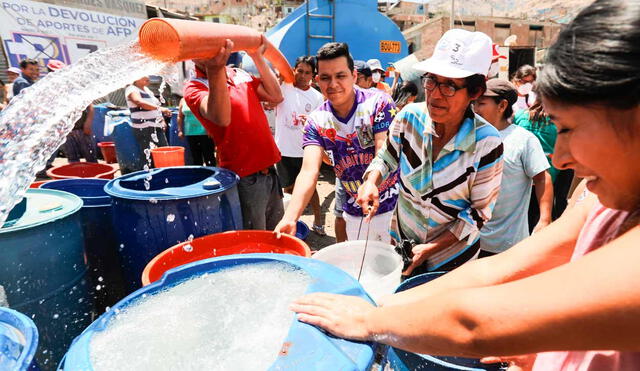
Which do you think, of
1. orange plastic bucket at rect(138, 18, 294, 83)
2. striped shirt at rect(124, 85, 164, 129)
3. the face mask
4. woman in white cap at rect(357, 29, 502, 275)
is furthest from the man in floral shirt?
the face mask

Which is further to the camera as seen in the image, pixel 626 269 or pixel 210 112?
pixel 210 112

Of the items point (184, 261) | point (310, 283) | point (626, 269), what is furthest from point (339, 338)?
point (184, 261)

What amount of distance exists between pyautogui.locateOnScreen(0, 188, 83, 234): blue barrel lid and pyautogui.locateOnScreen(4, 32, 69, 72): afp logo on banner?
9538mm

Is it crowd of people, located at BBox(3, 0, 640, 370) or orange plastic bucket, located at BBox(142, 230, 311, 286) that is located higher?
crowd of people, located at BBox(3, 0, 640, 370)

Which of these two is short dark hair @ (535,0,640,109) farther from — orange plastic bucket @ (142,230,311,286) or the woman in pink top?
orange plastic bucket @ (142,230,311,286)

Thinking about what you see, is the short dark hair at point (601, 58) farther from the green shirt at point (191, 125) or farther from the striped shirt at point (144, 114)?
the striped shirt at point (144, 114)

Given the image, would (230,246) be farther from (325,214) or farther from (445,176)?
(325,214)

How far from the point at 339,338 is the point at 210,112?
1692mm

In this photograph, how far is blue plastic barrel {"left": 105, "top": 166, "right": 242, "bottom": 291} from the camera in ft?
5.72

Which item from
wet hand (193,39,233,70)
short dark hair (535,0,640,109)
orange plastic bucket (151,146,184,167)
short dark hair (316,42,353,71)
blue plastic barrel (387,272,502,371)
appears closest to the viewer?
short dark hair (535,0,640,109)

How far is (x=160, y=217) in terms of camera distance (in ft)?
5.74

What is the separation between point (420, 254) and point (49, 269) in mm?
1673

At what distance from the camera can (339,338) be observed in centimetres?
88

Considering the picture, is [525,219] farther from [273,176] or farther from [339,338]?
[339,338]
